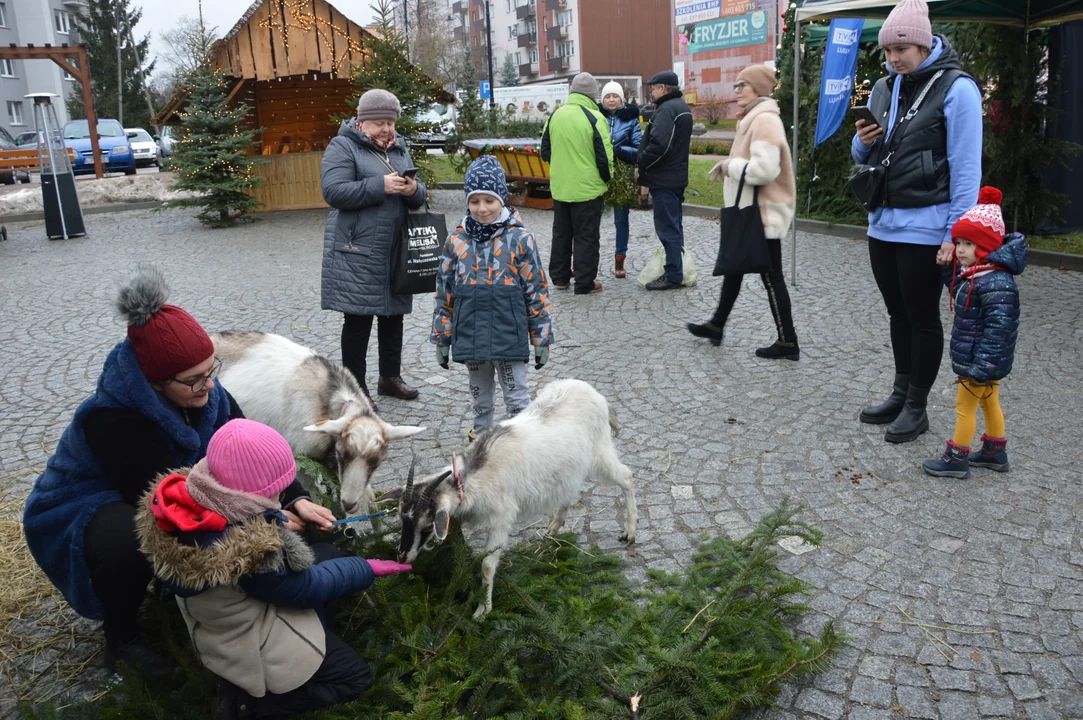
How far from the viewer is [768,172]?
21.8 feet

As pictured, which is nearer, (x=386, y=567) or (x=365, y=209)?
(x=386, y=567)

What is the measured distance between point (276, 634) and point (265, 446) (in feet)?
2.02

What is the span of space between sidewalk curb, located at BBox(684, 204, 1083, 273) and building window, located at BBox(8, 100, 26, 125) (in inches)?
1856

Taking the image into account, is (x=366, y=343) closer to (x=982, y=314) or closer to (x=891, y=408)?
(x=891, y=408)

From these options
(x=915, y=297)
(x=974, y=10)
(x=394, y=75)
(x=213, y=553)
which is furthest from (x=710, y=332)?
(x=394, y=75)

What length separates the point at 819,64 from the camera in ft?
45.2

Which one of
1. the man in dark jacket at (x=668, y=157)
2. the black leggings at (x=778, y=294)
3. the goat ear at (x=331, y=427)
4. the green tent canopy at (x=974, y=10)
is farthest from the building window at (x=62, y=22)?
the goat ear at (x=331, y=427)

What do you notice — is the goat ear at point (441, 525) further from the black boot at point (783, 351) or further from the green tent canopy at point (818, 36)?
the green tent canopy at point (818, 36)

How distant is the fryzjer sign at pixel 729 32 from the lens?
3922 centimetres

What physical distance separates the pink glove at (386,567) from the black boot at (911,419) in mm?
3325

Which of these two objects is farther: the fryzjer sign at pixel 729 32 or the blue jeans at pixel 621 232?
the fryzjer sign at pixel 729 32

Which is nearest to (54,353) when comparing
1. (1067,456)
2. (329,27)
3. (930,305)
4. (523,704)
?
(523,704)

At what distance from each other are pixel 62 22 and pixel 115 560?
208 ft

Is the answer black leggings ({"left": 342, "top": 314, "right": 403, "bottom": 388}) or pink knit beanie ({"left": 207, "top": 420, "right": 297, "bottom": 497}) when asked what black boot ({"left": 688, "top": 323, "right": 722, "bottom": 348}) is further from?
pink knit beanie ({"left": 207, "top": 420, "right": 297, "bottom": 497})
